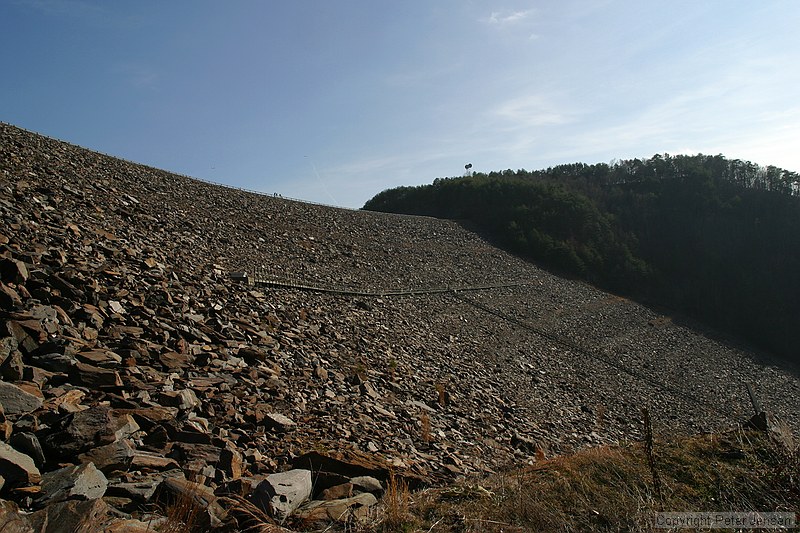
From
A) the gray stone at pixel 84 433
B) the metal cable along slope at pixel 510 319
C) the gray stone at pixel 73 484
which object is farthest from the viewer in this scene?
the metal cable along slope at pixel 510 319

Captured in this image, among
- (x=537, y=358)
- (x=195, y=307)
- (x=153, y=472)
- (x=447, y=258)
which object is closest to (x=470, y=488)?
(x=153, y=472)

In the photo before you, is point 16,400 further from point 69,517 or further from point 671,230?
point 671,230

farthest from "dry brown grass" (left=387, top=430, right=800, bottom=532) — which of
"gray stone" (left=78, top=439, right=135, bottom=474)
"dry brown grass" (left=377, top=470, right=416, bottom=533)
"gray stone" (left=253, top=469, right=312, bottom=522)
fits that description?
"gray stone" (left=78, top=439, right=135, bottom=474)

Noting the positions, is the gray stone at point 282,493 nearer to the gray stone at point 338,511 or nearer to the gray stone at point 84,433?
the gray stone at point 338,511

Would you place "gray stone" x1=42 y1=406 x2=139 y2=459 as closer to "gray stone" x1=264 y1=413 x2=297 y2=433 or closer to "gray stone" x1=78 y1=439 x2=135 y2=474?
"gray stone" x1=78 y1=439 x2=135 y2=474

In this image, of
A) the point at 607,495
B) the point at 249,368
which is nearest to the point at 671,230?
the point at 249,368

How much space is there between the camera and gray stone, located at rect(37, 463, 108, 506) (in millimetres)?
3914

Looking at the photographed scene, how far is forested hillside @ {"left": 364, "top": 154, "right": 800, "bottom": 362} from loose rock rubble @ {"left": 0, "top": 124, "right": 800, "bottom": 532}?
37.1 feet

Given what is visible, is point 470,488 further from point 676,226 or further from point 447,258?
point 676,226

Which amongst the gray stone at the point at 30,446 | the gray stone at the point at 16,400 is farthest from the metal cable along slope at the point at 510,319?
the gray stone at the point at 30,446

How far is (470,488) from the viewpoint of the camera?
525 centimetres

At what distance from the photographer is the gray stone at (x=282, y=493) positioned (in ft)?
13.8

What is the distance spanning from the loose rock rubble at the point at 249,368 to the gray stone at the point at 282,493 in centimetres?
2

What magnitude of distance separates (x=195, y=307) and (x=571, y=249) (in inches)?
1055
